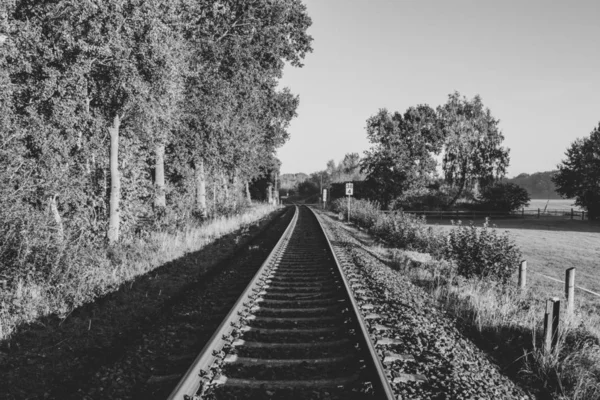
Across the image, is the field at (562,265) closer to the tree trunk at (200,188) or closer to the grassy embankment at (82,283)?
the grassy embankment at (82,283)

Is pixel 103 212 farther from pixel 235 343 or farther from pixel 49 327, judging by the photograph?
pixel 235 343

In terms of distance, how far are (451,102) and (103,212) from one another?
5896cm

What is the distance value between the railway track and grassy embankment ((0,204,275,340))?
9.55 ft

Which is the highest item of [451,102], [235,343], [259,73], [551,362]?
[451,102]

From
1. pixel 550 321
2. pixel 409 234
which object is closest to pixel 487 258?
pixel 550 321

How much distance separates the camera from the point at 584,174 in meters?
43.7

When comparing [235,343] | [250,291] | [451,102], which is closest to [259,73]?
[250,291]

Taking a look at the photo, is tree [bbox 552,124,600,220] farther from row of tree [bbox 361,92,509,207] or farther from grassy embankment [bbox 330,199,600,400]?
grassy embankment [bbox 330,199,600,400]

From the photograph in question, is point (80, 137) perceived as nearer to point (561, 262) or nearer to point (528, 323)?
point (528, 323)

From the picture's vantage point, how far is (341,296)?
6.71 m

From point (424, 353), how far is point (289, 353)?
164 cm

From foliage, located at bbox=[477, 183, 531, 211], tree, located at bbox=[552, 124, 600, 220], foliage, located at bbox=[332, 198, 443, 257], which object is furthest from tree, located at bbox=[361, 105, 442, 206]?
foliage, located at bbox=[332, 198, 443, 257]

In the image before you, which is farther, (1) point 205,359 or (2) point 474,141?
(2) point 474,141

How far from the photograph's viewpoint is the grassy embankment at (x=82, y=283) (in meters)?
5.77
